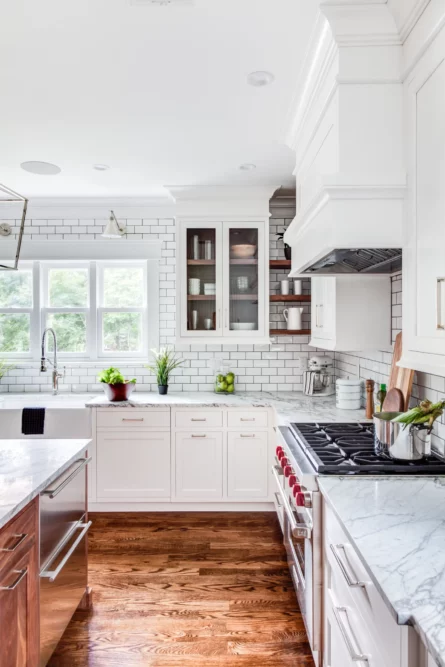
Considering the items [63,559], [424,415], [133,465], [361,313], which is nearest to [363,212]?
[424,415]

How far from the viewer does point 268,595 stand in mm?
2371

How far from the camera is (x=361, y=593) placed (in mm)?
1198

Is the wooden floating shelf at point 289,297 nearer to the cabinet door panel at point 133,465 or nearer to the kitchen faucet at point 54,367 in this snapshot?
the cabinet door panel at point 133,465

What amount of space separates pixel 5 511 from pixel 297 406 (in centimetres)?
218

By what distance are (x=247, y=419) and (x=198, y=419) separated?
38 centimetres

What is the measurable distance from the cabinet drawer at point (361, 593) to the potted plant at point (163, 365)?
236 centimetres

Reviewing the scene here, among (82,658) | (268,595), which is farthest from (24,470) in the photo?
(268,595)

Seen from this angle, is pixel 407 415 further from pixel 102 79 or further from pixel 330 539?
pixel 102 79

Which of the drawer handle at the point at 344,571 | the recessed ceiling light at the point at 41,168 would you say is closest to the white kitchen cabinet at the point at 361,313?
the drawer handle at the point at 344,571

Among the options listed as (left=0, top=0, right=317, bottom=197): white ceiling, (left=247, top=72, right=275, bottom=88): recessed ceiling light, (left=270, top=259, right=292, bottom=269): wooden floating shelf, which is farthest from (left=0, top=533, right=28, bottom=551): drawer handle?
(left=270, top=259, right=292, bottom=269): wooden floating shelf

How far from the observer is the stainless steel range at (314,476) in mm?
1735

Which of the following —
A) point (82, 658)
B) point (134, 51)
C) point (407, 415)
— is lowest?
point (82, 658)

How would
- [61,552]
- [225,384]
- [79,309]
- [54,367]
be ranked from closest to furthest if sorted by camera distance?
[61,552]
[225,384]
[54,367]
[79,309]

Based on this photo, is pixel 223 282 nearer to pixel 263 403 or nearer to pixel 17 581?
pixel 263 403
